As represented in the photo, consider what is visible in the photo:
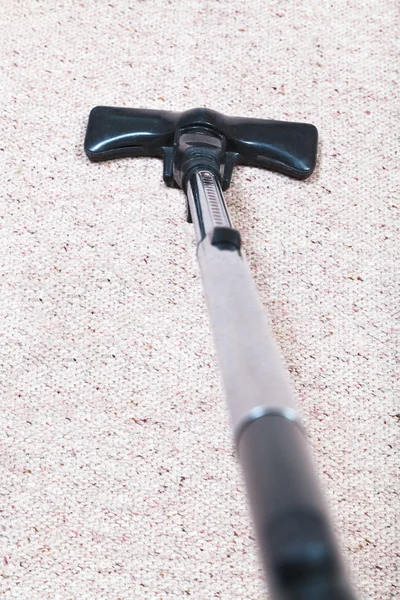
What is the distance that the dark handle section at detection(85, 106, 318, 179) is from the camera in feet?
3.37

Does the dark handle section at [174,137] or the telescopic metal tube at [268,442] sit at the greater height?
the dark handle section at [174,137]

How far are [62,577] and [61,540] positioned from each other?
→ 42 mm

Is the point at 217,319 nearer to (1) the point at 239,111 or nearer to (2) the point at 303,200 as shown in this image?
(2) the point at 303,200

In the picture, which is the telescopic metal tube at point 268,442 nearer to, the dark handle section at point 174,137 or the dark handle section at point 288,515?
the dark handle section at point 288,515

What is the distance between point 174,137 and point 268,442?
67 cm

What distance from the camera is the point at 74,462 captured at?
845 mm

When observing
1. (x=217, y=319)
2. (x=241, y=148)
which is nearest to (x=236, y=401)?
(x=217, y=319)

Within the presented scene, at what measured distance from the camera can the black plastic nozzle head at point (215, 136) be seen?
3.35 feet

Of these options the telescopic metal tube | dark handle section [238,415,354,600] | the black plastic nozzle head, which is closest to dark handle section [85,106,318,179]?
the black plastic nozzle head

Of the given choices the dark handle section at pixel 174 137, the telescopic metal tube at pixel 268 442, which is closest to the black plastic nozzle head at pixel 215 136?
the dark handle section at pixel 174 137

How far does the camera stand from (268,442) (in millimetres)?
437

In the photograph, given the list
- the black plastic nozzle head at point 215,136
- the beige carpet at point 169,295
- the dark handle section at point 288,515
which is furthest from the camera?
the black plastic nozzle head at point 215,136

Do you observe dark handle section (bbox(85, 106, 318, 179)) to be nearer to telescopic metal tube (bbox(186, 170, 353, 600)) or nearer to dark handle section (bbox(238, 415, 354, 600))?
telescopic metal tube (bbox(186, 170, 353, 600))

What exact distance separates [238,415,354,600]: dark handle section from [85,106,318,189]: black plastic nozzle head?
0.63 m
